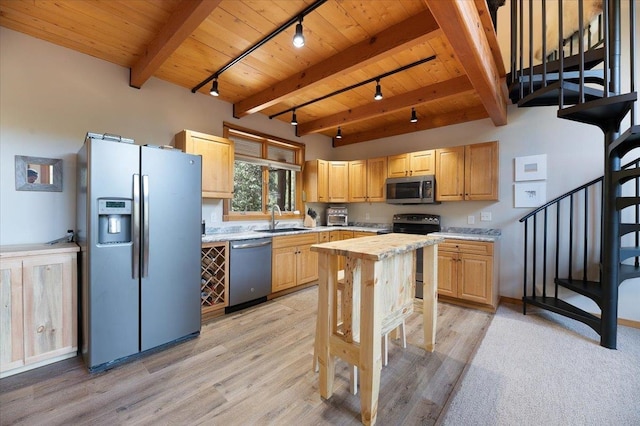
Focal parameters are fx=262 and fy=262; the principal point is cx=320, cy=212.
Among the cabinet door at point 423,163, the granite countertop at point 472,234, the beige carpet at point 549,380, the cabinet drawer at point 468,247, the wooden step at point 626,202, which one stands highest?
the cabinet door at point 423,163

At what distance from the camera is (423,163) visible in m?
4.15

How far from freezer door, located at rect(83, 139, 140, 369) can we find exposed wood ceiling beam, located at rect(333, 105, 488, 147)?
13.0ft

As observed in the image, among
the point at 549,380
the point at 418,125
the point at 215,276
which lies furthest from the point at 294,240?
the point at 549,380

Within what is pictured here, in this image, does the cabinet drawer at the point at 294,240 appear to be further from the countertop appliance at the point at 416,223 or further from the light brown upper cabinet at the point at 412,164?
the light brown upper cabinet at the point at 412,164

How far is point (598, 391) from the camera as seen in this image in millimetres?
1845

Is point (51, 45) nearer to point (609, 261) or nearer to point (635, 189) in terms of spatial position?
point (609, 261)

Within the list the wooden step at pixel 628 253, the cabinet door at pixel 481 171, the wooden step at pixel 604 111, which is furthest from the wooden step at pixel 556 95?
the wooden step at pixel 628 253

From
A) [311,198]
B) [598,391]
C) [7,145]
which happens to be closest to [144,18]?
[7,145]

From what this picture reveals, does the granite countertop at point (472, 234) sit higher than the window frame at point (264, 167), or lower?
lower

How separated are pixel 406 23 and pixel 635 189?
3.00m

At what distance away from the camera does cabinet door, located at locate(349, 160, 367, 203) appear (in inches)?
191

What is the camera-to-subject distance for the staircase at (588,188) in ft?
7.04

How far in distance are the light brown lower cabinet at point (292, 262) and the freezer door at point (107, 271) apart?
5.66ft

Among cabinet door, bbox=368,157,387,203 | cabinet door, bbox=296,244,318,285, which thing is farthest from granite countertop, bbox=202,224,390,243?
cabinet door, bbox=368,157,387,203
